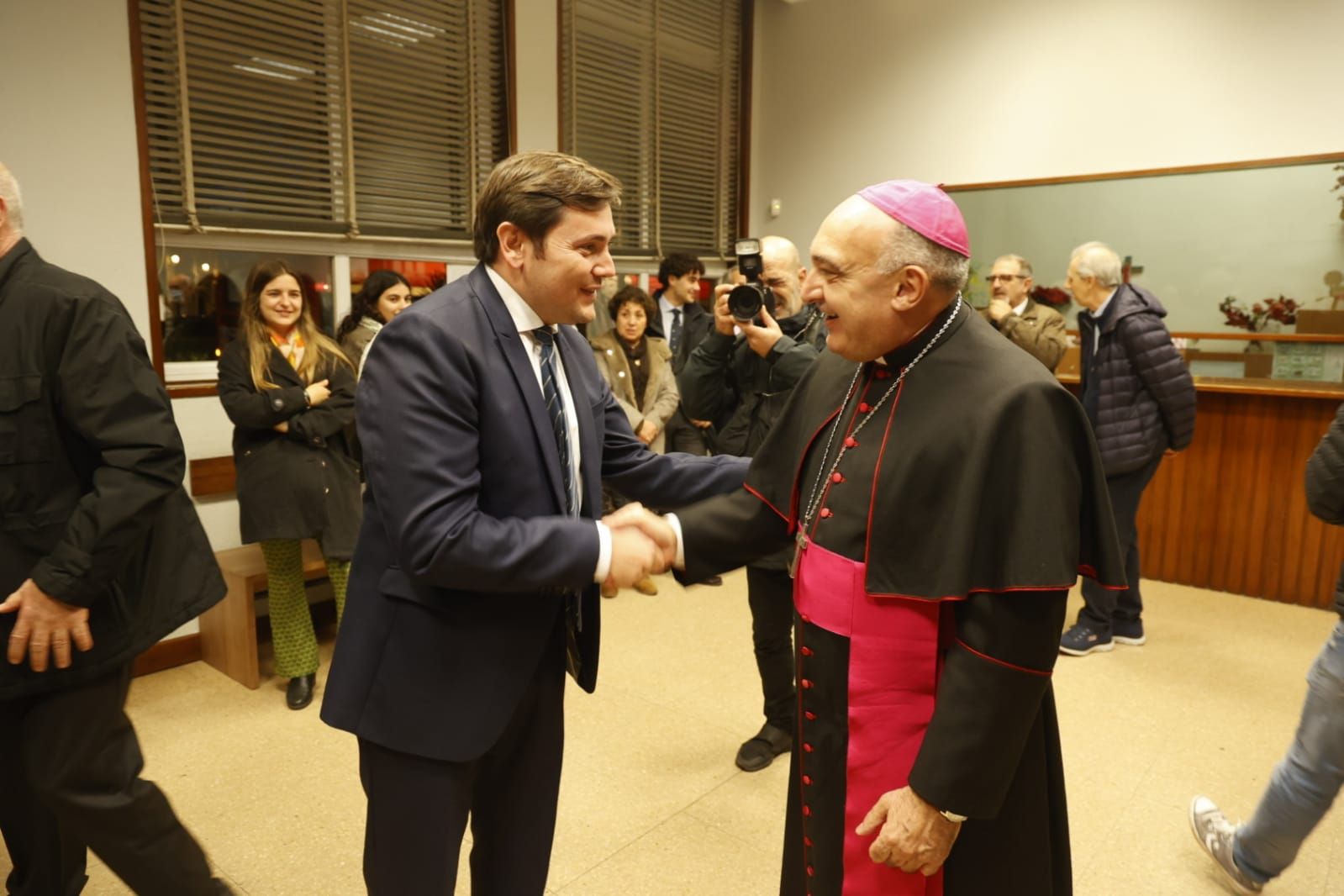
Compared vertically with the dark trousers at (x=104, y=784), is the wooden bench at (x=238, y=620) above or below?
below

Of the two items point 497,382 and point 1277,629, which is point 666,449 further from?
point 497,382

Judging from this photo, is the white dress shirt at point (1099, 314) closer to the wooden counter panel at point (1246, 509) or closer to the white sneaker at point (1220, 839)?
the wooden counter panel at point (1246, 509)

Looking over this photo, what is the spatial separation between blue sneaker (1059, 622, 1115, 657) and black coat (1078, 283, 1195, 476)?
2.28 feet

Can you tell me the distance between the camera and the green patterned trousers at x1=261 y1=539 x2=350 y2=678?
10.7 ft

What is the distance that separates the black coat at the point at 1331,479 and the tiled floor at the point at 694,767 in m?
1.06

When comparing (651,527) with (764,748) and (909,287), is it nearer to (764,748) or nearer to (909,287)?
(909,287)

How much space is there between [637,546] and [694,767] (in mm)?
1648

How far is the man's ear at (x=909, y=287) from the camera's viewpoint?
4.03 feet

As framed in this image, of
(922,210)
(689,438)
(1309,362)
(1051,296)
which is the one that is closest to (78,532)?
(922,210)

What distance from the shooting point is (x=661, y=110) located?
5.84 m

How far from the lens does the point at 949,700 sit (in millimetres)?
1177

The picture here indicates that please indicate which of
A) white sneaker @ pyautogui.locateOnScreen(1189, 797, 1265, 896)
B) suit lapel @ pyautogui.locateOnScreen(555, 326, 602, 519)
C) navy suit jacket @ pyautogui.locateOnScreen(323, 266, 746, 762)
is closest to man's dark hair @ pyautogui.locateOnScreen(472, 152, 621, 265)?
navy suit jacket @ pyautogui.locateOnScreen(323, 266, 746, 762)

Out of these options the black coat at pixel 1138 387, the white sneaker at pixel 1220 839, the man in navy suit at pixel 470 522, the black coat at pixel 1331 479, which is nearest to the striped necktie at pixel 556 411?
the man in navy suit at pixel 470 522

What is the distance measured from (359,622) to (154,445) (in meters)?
0.58
